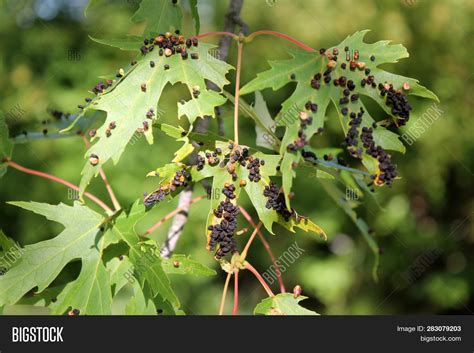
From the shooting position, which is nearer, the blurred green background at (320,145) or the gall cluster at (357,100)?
the gall cluster at (357,100)

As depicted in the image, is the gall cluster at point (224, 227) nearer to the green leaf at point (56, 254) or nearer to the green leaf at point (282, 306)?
the green leaf at point (282, 306)

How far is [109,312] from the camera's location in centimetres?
139

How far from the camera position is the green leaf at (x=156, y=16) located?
1497mm

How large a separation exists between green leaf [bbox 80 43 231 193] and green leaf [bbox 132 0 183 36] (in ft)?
0.41

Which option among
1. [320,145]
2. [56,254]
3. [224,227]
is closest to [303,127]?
[224,227]

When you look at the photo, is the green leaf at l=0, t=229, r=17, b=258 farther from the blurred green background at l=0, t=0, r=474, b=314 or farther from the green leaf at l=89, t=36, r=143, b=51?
the blurred green background at l=0, t=0, r=474, b=314

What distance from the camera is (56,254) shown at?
4.72 ft

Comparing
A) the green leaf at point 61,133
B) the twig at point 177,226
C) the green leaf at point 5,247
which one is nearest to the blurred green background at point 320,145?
the green leaf at point 61,133

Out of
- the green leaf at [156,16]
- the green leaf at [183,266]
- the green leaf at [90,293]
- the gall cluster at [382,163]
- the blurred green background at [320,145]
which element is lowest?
the green leaf at [90,293]

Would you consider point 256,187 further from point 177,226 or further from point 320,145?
point 320,145

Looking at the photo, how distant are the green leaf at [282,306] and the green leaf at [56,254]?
395mm

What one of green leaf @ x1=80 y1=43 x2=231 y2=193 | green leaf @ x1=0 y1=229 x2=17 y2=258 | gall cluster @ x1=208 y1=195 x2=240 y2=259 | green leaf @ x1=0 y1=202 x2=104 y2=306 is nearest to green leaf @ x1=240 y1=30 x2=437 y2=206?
green leaf @ x1=80 y1=43 x2=231 y2=193

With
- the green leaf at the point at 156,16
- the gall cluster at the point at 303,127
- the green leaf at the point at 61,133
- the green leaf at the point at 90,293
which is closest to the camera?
the gall cluster at the point at 303,127
